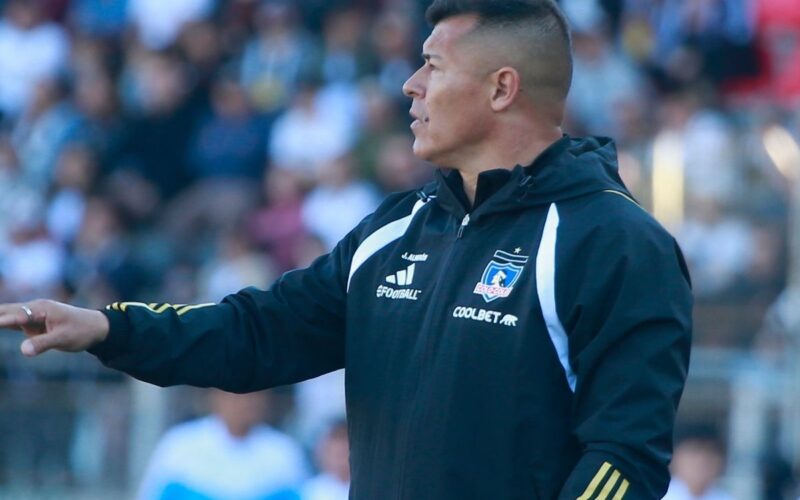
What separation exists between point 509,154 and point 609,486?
2.91 feet

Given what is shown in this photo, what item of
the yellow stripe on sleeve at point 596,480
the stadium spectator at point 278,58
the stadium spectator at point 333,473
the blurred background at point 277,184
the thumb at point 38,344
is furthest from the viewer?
the stadium spectator at point 278,58

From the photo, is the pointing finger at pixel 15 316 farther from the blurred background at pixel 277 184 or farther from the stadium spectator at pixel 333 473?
the stadium spectator at pixel 333 473

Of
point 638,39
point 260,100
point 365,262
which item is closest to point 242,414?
point 365,262

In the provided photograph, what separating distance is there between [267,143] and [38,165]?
1876 mm

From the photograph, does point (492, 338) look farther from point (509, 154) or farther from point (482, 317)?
point (509, 154)

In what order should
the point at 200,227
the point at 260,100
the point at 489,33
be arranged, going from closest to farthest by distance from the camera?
the point at 489,33
the point at 200,227
the point at 260,100

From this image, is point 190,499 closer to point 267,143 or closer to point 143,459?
point 143,459

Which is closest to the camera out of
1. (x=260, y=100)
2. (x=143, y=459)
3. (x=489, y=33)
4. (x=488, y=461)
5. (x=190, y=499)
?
(x=488, y=461)

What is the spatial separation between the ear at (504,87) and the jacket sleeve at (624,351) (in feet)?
1.46

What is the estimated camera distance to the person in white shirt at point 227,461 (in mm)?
7625

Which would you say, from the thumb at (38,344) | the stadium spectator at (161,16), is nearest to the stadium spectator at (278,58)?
the stadium spectator at (161,16)

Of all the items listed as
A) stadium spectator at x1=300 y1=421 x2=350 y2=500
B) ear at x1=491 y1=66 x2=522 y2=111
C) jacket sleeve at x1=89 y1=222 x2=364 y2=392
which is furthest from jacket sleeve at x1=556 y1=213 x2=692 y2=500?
stadium spectator at x1=300 y1=421 x2=350 y2=500

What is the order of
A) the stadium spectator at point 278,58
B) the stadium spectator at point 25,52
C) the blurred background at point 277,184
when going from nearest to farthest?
the blurred background at point 277,184
the stadium spectator at point 278,58
the stadium spectator at point 25,52

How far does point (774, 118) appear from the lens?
11.0 meters
